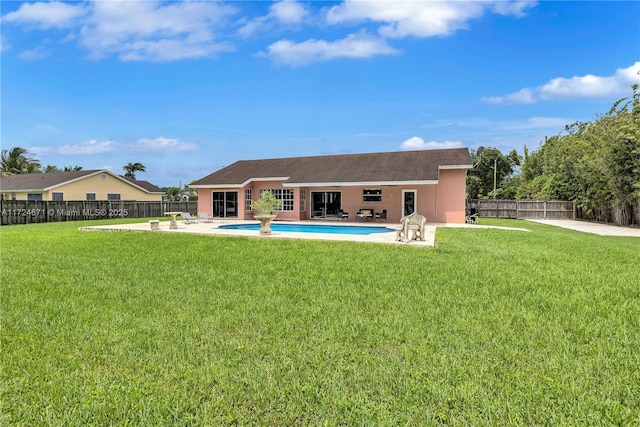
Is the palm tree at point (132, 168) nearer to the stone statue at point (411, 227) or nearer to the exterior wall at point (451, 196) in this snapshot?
the exterior wall at point (451, 196)

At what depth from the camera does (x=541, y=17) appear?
13.4 metres

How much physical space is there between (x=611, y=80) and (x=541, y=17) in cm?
1594

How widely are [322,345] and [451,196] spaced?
60.8 feet

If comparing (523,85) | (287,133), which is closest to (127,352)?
(523,85)

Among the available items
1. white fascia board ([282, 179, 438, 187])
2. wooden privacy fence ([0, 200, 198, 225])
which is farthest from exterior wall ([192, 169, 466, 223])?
wooden privacy fence ([0, 200, 198, 225])

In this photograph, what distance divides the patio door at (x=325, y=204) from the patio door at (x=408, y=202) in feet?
15.1

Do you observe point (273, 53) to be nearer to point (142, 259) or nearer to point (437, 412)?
point (142, 259)

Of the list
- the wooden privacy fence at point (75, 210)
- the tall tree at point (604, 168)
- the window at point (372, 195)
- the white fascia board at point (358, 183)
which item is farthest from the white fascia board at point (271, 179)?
the tall tree at point (604, 168)

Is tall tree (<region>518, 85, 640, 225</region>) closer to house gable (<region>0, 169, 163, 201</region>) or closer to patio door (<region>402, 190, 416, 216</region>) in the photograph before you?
patio door (<region>402, 190, 416, 216</region>)

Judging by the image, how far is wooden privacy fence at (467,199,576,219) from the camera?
28.9m

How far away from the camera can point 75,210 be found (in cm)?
2634

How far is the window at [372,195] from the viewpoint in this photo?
72.2 ft

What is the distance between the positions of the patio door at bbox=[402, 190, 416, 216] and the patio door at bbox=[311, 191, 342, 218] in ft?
15.1

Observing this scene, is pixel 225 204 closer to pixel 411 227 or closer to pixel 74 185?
pixel 411 227
